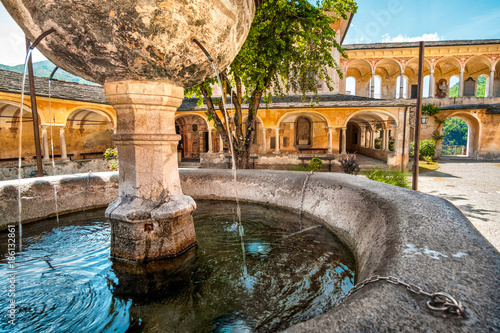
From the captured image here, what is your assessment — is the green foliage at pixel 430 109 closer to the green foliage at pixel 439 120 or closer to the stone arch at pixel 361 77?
the green foliage at pixel 439 120

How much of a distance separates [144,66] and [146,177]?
3.62ft

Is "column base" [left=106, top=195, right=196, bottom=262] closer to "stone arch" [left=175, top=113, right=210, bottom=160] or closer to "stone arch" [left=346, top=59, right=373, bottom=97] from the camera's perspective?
"stone arch" [left=175, top=113, right=210, bottom=160]

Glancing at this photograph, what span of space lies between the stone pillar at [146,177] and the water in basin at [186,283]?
0.21 meters

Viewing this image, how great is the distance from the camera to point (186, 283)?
2.35 meters

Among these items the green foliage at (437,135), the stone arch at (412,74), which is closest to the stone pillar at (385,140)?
the green foliage at (437,135)

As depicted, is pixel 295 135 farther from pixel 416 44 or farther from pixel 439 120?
pixel 416 44

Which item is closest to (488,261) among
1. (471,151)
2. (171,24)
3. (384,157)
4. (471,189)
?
(171,24)

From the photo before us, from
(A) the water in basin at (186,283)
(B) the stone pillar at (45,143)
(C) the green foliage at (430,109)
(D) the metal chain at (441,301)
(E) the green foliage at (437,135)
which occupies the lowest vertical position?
(A) the water in basin at (186,283)

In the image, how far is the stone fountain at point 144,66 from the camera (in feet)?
6.64

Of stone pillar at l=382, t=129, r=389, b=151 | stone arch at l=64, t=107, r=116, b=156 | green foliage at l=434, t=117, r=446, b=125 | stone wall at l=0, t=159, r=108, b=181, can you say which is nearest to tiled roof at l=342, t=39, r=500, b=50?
green foliage at l=434, t=117, r=446, b=125

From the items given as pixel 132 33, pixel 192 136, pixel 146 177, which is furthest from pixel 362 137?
pixel 132 33

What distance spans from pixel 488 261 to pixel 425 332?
29.0 inches

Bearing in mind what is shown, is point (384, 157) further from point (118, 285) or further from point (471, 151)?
point (118, 285)

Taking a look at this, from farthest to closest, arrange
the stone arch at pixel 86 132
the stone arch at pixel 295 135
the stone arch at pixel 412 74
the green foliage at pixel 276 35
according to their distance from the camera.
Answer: the stone arch at pixel 412 74, the stone arch at pixel 295 135, the stone arch at pixel 86 132, the green foliage at pixel 276 35
